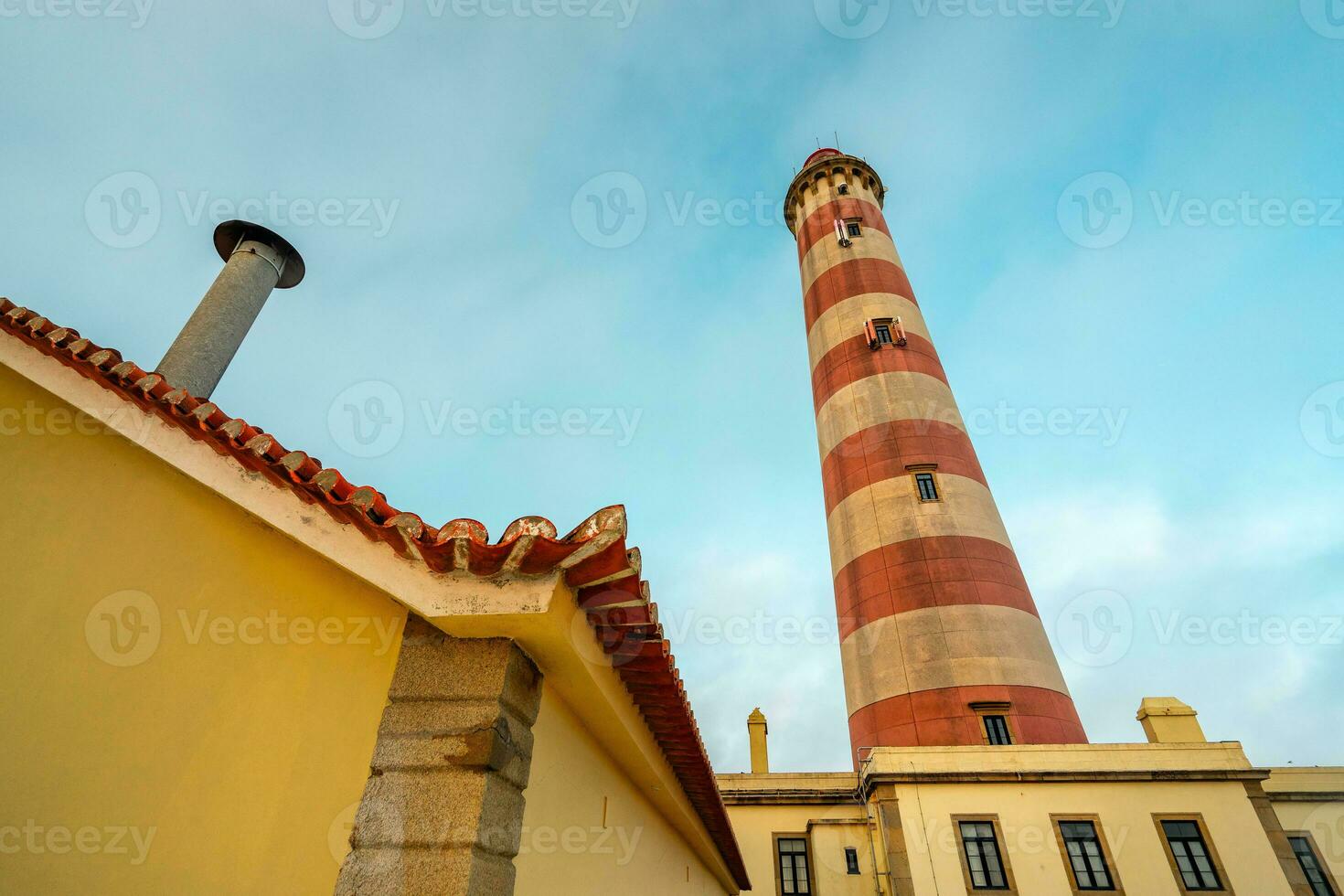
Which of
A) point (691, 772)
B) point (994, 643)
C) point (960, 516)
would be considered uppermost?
point (960, 516)

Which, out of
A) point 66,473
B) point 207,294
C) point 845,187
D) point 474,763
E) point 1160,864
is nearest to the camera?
point 474,763

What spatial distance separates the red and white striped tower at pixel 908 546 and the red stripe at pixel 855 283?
52 mm

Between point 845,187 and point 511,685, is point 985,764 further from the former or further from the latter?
point 845,187

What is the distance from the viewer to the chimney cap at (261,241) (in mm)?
9914

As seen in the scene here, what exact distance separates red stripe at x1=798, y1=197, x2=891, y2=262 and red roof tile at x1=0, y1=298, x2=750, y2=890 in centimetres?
2338

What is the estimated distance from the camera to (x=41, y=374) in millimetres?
3412

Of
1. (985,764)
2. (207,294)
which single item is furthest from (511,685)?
(985,764)

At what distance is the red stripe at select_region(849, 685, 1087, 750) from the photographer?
13398 mm

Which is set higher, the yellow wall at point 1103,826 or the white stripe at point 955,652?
the white stripe at point 955,652

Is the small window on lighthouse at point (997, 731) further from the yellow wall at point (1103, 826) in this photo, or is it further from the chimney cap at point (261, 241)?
the chimney cap at point (261, 241)

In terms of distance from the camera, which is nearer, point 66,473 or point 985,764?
point 66,473

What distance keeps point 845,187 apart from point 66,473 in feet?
88.0

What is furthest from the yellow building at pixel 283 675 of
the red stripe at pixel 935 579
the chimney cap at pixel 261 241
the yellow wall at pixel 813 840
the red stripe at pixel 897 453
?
the red stripe at pixel 897 453

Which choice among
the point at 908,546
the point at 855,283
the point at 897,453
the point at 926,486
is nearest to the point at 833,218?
the point at 855,283
